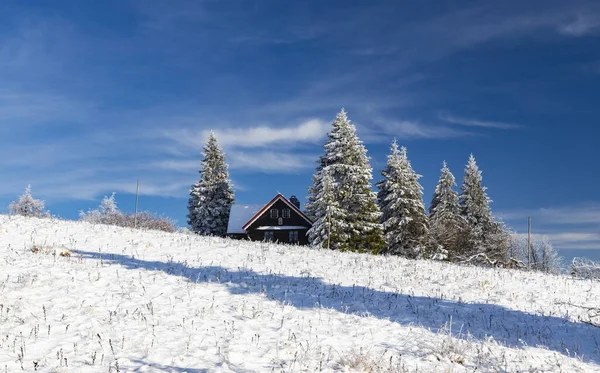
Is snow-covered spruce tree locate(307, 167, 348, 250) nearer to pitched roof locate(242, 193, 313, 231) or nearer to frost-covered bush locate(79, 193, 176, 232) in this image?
pitched roof locate(242, 193, 313, 231)

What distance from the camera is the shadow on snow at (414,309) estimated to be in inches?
389

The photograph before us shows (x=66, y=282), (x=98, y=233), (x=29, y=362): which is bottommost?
(x=29, y=362)

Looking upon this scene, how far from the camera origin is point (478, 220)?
168 feet

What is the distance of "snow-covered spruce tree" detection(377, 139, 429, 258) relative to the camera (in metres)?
41.4

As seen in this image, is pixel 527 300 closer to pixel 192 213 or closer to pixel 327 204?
pixel 327 204

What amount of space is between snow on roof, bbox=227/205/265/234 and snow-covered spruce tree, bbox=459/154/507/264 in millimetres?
23676

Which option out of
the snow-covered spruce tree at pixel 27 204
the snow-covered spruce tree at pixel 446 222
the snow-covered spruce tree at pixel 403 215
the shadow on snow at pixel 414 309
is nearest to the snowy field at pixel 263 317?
the shadow on snow at pixel 414 309

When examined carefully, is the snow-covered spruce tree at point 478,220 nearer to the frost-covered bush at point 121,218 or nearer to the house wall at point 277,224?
the house wall at point 277,224

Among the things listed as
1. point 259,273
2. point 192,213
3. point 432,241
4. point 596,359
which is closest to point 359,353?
point 596,359

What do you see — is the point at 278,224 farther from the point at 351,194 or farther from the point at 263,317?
the point at 263,317

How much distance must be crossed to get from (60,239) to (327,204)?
2419 cm

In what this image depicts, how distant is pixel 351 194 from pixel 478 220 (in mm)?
19532

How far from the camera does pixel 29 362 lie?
6.82 m

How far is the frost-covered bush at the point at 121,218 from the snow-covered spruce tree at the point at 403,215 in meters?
40.8
